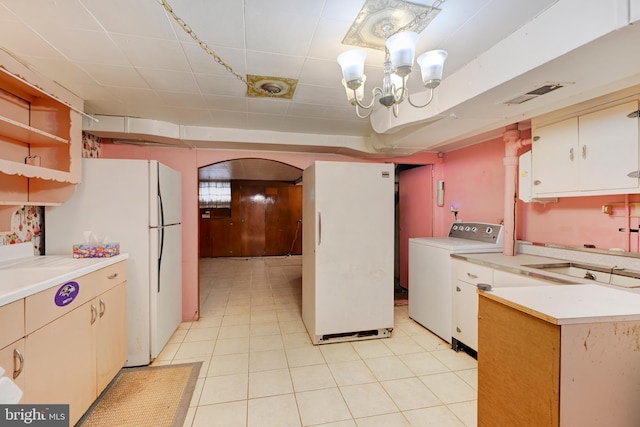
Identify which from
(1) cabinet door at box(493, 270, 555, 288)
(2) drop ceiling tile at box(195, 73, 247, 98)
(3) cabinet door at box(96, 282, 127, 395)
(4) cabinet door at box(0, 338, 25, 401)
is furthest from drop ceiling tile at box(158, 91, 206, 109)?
(1) cabinet door at box(493, 270, 555, 288)

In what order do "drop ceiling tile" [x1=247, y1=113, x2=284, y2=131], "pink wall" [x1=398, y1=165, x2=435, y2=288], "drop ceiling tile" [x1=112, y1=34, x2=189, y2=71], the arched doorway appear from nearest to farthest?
"drop ceiling tile" [x1=112, y1=34, x2=189, y2=71] < "drop ceiling tile" [x1=247, y1=113, x2=284, y2=131] < "pink wall" [x1=398, y1=165, x2=435, y2=288] < the arched doorway

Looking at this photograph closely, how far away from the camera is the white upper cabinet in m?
1.83

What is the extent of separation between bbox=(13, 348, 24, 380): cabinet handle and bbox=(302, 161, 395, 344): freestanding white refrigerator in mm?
1992

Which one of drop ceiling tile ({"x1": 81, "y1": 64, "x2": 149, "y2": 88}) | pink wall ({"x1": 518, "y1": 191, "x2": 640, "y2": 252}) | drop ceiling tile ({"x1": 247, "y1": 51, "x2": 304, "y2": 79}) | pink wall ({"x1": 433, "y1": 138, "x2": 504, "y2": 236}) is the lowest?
pink wall ({"x1": 518, "y1": 191, "x2": 640, "y2": 252})

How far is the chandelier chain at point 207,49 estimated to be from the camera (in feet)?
4.54

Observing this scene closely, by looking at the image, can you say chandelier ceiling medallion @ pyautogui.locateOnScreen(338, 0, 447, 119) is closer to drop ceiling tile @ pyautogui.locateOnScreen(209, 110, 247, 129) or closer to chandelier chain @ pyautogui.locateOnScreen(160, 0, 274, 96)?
chandelier chain @ pyautogui.locateOnScreen(160, 0, 274, 96)

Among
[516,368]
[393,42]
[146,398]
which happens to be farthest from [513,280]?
[146,398]

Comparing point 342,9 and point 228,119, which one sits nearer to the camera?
point 342,9

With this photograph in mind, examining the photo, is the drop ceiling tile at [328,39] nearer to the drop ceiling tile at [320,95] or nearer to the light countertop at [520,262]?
the drop ceiling tile at [320,95]

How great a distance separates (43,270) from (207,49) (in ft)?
5.77

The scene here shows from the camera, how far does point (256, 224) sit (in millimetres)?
8156

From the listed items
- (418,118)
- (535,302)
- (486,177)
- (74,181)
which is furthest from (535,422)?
(74,181)

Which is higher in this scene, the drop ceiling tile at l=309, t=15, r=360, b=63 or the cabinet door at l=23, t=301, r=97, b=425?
→ the drop ceiling tile at l=309, t=15, r=360, b=63

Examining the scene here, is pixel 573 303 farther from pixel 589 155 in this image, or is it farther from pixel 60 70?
pixel 60 70
